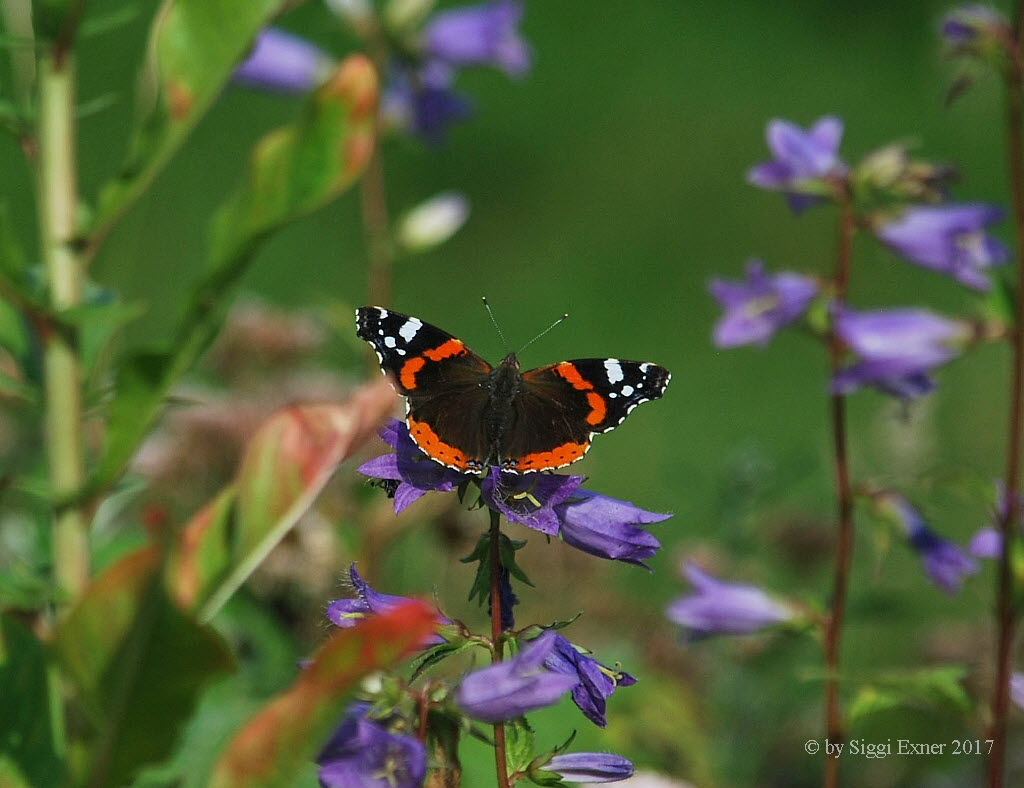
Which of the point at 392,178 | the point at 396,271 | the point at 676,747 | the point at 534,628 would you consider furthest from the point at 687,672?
the point at 392,178

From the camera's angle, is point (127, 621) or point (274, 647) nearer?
point (127, 621)

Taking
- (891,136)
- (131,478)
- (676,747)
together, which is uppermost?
(131,478)

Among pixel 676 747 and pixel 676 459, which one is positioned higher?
pixel 676 747

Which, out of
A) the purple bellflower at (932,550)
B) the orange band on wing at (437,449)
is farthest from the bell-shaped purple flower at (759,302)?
the orange band on wing at (437,449)

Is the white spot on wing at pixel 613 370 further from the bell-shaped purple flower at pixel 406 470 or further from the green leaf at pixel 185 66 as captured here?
the green leaf at pixel 185 66

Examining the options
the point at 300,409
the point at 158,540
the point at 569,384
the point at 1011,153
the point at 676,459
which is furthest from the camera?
the point at 676,459

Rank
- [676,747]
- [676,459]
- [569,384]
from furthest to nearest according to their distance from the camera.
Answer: [676,459] < [676,747] < [569,384]

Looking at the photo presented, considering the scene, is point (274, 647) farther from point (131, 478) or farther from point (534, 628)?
point (534, 628)
